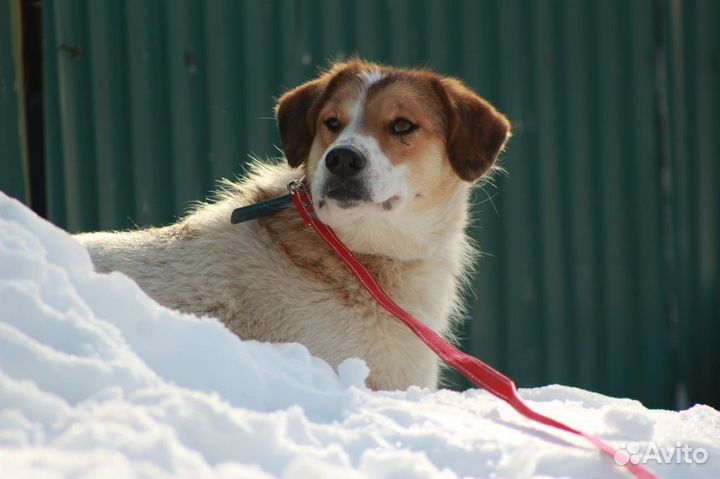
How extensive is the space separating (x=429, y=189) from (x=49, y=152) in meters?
2.78

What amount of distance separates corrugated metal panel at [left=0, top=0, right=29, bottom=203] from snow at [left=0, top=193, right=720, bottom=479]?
3.25m

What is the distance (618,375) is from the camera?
6.08 metres

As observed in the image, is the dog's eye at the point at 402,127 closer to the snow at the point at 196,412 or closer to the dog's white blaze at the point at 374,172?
the dog's white blaze at the point at 374,172

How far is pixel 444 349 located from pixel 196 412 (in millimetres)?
1229

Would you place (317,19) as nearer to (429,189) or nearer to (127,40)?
(127,40)

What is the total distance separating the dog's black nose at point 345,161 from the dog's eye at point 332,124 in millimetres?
350

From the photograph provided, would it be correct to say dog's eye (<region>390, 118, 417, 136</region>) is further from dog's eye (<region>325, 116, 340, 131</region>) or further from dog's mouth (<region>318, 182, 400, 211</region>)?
dog's mouth (<region>318, 182, 400, 211</region>)

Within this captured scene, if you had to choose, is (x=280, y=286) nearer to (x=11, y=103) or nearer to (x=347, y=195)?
(x=347, y=195)

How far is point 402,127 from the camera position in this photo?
349 centimetres

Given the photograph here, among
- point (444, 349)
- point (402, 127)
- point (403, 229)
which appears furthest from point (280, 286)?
point (402, 127)

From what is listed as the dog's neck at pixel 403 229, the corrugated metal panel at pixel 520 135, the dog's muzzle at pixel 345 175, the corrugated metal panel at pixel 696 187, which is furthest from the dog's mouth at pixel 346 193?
the corrugated metal panel at pixel 696 187

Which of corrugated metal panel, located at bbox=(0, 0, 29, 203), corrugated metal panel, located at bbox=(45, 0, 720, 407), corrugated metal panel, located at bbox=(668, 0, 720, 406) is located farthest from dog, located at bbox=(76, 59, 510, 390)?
corrugated metal panel, located at bbox=(668, 0, 720, 406)

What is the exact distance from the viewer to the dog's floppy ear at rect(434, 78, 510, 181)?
3.57 metres

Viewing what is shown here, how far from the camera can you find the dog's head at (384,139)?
128 inches
